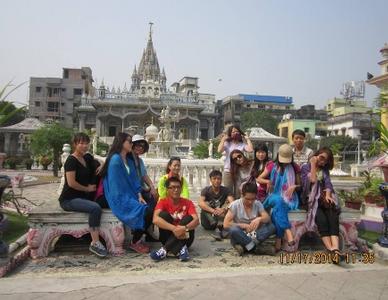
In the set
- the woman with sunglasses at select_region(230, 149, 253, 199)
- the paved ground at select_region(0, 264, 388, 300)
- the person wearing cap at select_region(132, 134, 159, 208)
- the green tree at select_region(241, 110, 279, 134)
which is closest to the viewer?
the paved ground at select_region(0, 264, 388, 300)

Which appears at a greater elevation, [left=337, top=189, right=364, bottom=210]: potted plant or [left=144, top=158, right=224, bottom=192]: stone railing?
[left=144, top=158, right=224, bottom=192]: stone railing

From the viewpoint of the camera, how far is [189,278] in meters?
3.86

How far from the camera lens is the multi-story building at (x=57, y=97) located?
56.0m

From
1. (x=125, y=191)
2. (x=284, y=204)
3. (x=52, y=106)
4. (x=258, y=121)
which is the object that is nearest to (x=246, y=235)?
(x=284, y=204)

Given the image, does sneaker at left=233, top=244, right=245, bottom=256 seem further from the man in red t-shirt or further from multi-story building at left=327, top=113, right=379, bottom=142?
multi-story building at left=327, top=113, right=379, bottom=142

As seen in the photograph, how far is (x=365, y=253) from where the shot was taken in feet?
15.9

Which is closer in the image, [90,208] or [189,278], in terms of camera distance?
[189,278]

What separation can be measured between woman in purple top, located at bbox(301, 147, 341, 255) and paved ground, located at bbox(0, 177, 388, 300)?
1.45 ft

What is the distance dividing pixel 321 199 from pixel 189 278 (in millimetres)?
2176

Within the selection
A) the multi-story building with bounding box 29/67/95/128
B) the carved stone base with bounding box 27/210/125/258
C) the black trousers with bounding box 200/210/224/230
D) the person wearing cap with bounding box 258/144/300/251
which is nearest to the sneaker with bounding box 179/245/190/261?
the carved stone base with bounding box 27/210/125/258

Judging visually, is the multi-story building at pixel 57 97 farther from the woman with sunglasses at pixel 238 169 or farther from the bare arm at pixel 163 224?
the bare arm at pixel 163 224

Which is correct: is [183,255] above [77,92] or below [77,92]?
below

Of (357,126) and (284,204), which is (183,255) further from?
(357,126)

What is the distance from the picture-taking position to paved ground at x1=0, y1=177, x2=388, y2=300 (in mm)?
3475
